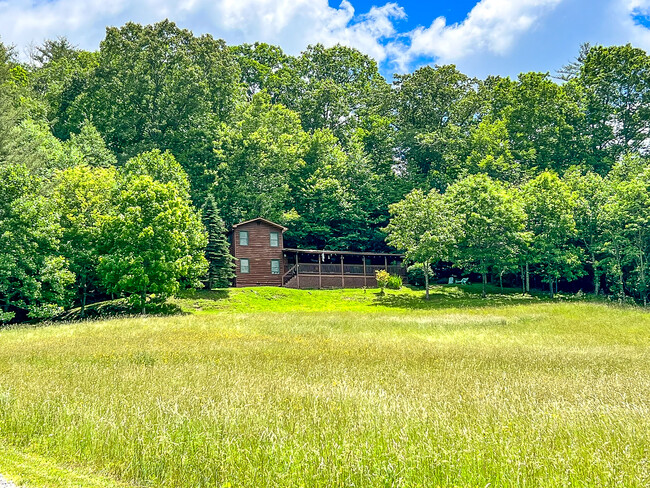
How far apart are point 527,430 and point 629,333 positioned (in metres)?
17.2

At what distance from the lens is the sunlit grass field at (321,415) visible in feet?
16.9

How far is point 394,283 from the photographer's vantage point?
1811 inches

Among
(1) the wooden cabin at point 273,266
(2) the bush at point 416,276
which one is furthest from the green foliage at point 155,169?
(2) the bush at point 416,276

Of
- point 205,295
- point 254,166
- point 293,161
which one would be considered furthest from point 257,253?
point 293,161

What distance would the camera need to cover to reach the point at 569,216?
43.2 m

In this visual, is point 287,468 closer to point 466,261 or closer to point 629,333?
point 629,333

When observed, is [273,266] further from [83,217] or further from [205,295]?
[83,217]

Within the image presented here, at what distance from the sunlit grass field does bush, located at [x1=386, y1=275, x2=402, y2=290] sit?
30553mm

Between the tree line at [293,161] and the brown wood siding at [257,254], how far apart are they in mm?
4535

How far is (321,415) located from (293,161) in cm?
5120

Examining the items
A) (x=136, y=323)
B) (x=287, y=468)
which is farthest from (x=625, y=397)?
(x=136, y=323)

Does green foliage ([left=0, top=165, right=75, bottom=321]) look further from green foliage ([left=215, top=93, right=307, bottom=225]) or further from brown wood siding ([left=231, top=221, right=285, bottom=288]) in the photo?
green foliage ([left=215, top=93, right=307, bottom=225])

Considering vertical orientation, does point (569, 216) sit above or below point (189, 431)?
above

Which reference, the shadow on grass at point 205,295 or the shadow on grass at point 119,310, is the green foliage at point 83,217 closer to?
the shadow on grass at point 119,310
